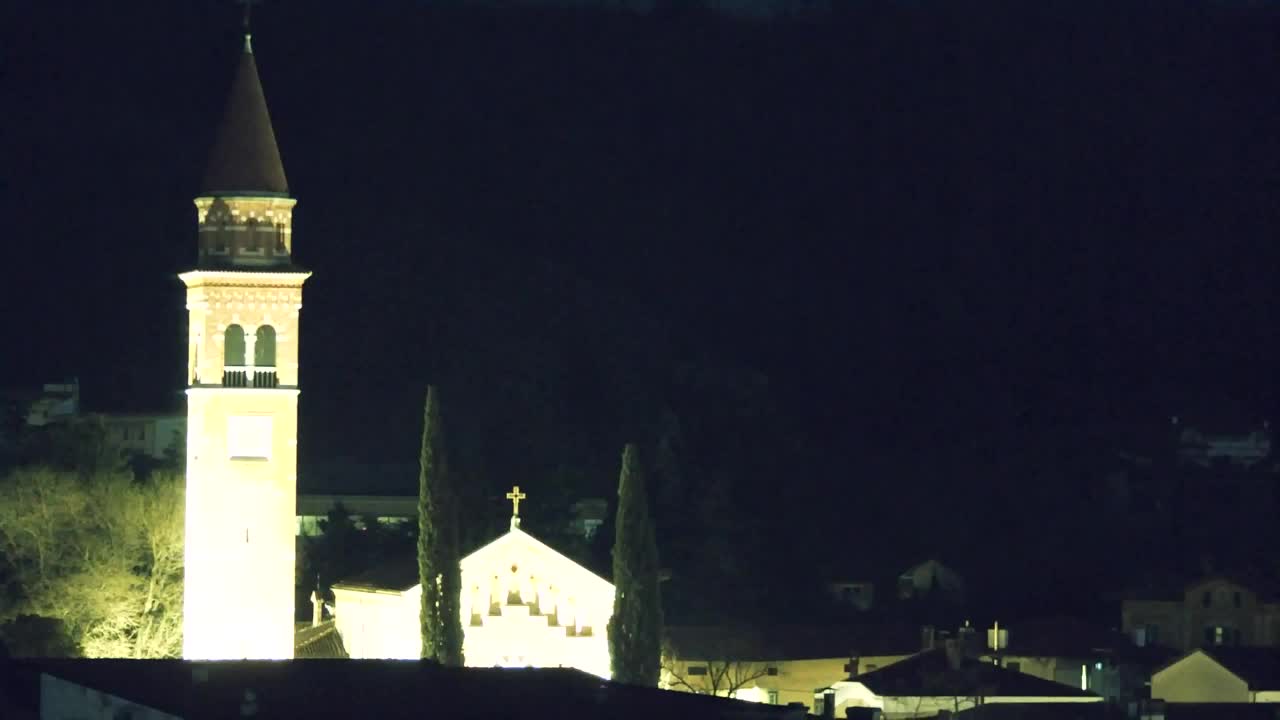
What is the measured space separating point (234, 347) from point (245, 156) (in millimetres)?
4082

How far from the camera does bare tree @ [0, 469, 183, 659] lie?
76875 mm

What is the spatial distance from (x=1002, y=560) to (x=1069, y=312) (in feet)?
199

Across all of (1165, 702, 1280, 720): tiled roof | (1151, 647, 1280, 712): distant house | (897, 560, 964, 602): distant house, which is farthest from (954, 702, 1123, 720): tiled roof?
(897, 560, 964, 602): distant house

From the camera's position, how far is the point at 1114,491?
13775 cm

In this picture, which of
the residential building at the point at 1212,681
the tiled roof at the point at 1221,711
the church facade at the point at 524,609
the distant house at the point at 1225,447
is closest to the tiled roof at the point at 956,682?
the tiled roof at the point at 1221,711

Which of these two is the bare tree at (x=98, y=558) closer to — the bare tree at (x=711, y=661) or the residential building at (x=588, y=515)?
the bare tree at (x=711, y=661)

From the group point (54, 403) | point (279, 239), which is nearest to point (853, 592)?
point (54, 403)

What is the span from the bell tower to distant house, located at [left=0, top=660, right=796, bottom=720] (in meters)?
19.1

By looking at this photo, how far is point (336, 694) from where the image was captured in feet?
145

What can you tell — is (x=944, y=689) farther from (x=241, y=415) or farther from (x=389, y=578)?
(x=241, y=415)

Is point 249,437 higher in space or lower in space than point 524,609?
higher

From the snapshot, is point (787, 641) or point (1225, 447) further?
point (1225, 447)

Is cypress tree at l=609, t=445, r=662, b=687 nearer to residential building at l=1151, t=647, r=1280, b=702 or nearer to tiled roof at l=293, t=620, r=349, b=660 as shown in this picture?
tiled roof at l=293, t=620, r=349, b=660

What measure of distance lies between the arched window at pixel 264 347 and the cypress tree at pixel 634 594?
8.00m
